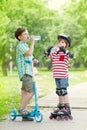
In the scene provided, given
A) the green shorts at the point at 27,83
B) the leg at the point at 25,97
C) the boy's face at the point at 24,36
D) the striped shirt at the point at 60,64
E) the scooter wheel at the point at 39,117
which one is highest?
the boy's face at the point at 24,36

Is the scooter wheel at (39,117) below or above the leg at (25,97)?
below

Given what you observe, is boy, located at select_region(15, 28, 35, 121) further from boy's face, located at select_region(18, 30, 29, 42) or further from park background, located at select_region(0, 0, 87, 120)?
park background, located at select_region(0, 0, 87, 120)

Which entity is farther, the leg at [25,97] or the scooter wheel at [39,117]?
the leg at [25,97]

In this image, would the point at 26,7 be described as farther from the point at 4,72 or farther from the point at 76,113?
the point at 76,113

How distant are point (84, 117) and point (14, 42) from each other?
38.1m

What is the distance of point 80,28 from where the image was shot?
2357 inches

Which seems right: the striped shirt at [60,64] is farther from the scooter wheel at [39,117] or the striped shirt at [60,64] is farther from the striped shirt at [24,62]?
the scooter wheel at [39,117]

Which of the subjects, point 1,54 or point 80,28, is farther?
point 80,28

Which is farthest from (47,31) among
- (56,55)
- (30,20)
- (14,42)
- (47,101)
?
(56,55)

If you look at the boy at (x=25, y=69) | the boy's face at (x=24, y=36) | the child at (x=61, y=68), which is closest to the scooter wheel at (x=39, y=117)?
the boy at (x=25, y=69)

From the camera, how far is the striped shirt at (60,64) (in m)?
9.46

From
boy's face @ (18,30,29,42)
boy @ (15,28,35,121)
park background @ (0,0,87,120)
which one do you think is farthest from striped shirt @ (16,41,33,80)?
park background @ (0,0,87,120)

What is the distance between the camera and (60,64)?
950 centimetres

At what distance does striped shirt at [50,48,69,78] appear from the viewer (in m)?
9.46
